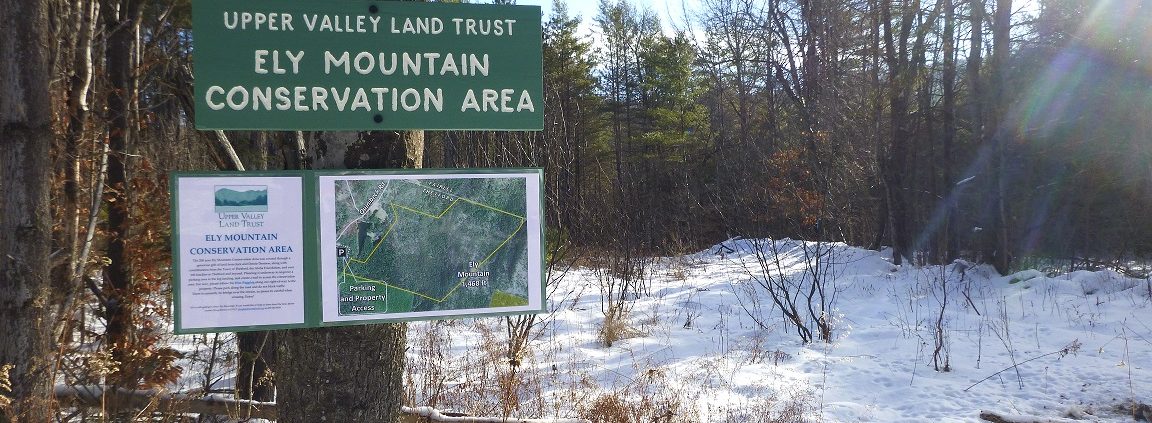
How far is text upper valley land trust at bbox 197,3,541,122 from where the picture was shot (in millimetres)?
1918

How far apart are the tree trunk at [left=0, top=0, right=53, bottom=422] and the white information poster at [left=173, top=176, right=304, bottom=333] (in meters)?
2.17

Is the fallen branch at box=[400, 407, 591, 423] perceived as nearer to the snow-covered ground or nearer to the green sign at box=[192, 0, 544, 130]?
the snow-covered ground

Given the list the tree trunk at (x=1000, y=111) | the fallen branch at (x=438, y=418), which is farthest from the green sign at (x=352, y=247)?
the tree trunk at (x=1000, y=111)

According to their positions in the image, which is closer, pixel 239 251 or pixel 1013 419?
pixel 239 251

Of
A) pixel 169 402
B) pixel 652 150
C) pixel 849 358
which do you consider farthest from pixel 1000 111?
pixel 652 150

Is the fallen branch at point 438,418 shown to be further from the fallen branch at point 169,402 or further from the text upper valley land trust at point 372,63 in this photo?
the text upper valley land trust at point 372,63

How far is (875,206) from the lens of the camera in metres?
22.4

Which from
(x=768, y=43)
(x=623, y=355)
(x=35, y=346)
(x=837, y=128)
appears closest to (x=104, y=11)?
(x=35, y=346)

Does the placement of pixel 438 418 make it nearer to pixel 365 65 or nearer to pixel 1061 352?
pixel 365 65

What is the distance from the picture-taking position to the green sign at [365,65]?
191 centimetres

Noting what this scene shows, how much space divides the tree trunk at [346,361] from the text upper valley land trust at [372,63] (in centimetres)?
16

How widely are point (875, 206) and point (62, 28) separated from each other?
72.4 ft

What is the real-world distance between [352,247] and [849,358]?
239 inches

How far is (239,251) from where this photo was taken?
193 centimetres
